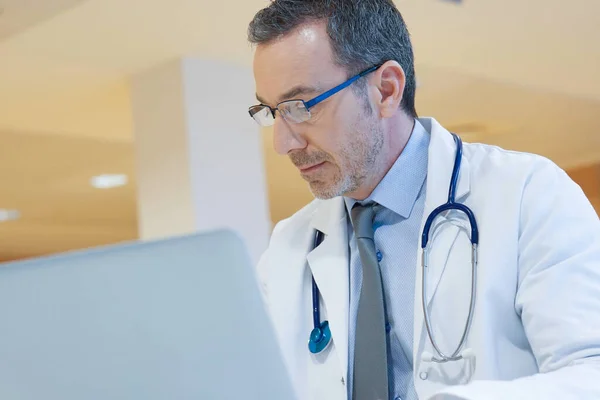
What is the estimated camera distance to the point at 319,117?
152 centimetres

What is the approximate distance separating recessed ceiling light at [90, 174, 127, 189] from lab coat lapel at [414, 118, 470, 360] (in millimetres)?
5775

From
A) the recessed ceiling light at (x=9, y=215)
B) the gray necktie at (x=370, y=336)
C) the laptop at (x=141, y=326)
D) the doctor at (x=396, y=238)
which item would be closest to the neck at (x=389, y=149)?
the doctor at (x=396, y=238)

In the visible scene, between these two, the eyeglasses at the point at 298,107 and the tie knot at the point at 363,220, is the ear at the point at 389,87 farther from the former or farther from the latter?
the tie knot at the point at 363,220

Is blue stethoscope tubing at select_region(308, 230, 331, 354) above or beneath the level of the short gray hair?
beneath

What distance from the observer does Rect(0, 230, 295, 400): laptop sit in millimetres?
598

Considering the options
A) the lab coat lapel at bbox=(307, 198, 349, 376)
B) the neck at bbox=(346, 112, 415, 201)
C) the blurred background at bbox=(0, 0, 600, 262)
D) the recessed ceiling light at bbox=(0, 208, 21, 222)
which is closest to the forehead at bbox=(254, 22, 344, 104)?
the neck at bbox=(346, 112, 415, 201)

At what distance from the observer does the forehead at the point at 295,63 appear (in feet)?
4.94

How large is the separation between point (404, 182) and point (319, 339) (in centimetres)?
34

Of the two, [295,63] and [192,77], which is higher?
[192,77]

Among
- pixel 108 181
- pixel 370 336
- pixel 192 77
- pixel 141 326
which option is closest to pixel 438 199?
pixel 370 336

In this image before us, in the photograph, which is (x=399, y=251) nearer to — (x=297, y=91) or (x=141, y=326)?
(x=297, y=91)

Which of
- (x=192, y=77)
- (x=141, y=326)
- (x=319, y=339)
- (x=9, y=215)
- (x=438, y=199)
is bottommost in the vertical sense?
(x=319, y=339)

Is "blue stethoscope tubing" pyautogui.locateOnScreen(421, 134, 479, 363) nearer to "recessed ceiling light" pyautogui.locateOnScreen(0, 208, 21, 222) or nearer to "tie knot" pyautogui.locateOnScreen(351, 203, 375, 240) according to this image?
"tie knot" pyautogui.locateOnScreen(351, 203, 375, 240)

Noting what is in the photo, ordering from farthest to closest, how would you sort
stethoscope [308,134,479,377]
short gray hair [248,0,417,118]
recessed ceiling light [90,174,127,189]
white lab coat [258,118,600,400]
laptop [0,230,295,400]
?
recessed ceiling light [90,174,127,189]
short gray hair [248,0,417,118]
stethoscope [308,134,479,377]
white lab coat [258,118,600,400]
laptop [0,230,295,400]
